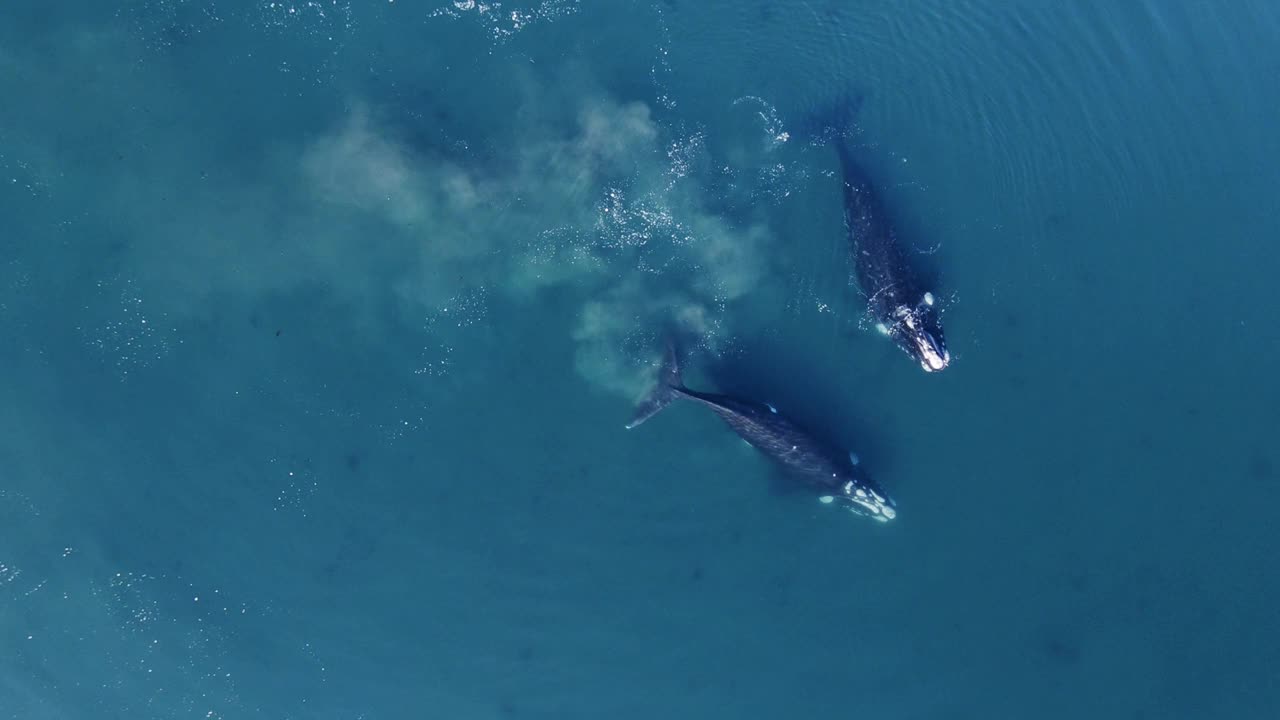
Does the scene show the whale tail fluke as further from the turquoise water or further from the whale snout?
the whale snout

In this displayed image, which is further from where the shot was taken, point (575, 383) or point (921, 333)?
point (575, 383)

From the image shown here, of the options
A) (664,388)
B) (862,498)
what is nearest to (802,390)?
(862,498)

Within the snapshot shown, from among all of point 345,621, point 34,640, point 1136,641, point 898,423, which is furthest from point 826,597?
point 34,640

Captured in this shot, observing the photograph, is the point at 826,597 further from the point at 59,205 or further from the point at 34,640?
the point at 59,205

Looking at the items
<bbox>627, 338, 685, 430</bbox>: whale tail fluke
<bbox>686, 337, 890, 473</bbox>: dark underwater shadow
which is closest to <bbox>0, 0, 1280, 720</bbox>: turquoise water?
<bbox>686, 337, 890, 473</bbox>: dark underwater shadow

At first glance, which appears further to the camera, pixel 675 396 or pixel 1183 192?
A: pixel 1183 192

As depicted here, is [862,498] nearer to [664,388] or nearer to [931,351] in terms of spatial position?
[931,351]

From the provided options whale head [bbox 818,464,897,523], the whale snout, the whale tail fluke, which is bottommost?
whale head [bbox 818,464,897,523]

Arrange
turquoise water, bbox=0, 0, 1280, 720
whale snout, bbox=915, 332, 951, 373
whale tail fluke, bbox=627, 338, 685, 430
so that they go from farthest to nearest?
turquoise water, bbox=0, 0, 1280, 720 < whale tail fluke, bbox=627, 338, 685, 430 < whale snout, bbox=915, 332, 951, 373

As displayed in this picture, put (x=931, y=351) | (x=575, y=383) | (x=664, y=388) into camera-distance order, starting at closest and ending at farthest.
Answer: (x=931, y=351) → (x=664, y=388) → (x=575, y=383)
